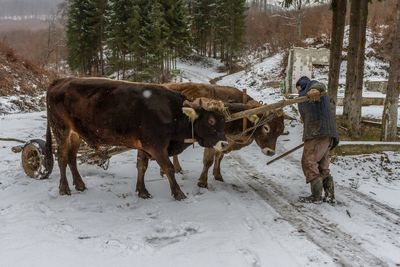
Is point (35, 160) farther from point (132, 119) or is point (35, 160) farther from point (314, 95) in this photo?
point (314, 95)

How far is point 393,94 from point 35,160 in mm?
9133

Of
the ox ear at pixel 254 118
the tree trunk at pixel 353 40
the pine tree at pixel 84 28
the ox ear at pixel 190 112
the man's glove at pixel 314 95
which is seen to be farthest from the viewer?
the pine tree at pixel 84 28

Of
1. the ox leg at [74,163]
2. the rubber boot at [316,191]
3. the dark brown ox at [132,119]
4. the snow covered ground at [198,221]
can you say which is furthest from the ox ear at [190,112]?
the rubber boot at [316,191]

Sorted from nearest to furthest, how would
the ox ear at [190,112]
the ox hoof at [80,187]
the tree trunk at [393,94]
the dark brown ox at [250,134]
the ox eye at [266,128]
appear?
1. the ox ear at [190,112]
2. the ox hoof at [80,187]
3. the dark brown ox at [250,134]
4. the ox eye at [266,128]
5. the tree trunk at [393,94]

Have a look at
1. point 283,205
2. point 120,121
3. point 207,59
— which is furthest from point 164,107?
point 207,59

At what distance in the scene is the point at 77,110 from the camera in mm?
7523

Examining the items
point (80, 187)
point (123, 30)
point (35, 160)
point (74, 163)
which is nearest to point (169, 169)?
point (80, 187)

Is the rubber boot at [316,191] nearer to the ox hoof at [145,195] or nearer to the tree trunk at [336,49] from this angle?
the ox hoof at [145,195]

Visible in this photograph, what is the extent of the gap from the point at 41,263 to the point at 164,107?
11.0ft

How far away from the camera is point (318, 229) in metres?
6.27

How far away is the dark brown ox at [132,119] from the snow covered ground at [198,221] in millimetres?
626

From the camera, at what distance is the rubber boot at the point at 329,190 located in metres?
7.56

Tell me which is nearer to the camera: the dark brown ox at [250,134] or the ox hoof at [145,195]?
the ox hoof at [145,195]

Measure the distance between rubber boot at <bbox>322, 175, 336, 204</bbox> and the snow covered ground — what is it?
0.63ft
